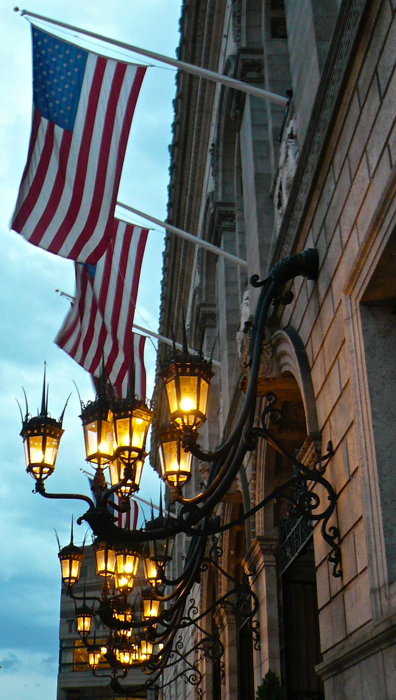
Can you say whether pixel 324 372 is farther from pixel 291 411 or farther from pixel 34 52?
pixel 34 52

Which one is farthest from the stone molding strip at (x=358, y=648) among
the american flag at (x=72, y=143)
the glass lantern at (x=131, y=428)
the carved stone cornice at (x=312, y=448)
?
the american flag at (x=72, y=143)

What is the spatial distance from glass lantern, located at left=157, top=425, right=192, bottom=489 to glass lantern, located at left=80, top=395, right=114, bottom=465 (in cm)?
69

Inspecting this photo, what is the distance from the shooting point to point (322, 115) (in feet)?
27.9

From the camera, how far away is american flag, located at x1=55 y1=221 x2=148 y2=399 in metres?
14.2

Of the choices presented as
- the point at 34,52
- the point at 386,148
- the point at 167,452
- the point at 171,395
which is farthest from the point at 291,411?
the point at 34,52

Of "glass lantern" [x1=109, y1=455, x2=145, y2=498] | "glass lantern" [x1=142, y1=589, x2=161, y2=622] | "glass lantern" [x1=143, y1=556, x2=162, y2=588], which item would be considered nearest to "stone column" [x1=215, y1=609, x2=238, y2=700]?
"glass lantern" [x1=142, y1=589, x2=161, y2=622]

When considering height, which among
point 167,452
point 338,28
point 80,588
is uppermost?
point 80,588

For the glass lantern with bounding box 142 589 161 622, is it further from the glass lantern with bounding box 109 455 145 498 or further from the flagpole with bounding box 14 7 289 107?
the flagpole with bounding box 14 7 289 107

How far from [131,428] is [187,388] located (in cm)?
119

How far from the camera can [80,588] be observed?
68.9 metres

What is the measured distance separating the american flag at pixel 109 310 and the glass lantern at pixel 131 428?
4.37 metres

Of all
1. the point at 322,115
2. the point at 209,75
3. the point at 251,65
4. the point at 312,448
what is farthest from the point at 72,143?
the point at 251,65

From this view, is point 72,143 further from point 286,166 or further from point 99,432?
point 99,432

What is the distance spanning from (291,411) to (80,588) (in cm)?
6192
